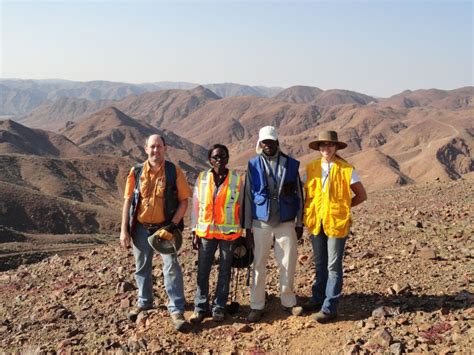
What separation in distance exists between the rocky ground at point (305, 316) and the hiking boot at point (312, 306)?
0.42ft

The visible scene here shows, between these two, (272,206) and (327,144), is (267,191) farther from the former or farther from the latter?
(327,144)

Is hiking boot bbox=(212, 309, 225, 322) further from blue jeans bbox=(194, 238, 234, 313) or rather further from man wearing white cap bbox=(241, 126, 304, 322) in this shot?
man wearing white cap bbox=(241, 126, 304, 322)

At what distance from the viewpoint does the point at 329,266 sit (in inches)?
176

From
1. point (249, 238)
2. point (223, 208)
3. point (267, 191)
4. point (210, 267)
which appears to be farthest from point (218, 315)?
point (267, 191)

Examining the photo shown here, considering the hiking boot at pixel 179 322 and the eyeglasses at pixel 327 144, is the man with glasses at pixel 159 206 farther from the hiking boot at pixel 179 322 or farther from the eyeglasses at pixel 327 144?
Answer: the eyeglasses at pixel 327 144

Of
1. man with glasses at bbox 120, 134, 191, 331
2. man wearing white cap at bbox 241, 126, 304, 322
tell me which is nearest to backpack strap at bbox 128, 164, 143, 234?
man with glasses at bbox 120, 134, 191, 331

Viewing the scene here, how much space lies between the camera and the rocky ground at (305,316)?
170 inches

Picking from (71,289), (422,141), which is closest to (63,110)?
(422,141)

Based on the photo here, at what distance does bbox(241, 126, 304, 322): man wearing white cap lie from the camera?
14.7 ft

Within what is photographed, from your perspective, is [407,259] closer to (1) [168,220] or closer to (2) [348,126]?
(1) [168,220]

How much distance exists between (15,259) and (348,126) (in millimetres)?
83647

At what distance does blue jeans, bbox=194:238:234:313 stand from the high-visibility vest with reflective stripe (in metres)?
0.12

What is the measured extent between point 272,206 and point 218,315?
128 centimetres

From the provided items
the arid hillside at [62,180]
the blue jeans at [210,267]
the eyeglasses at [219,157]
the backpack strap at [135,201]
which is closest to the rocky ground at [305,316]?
the blue jeans at [210,267]
